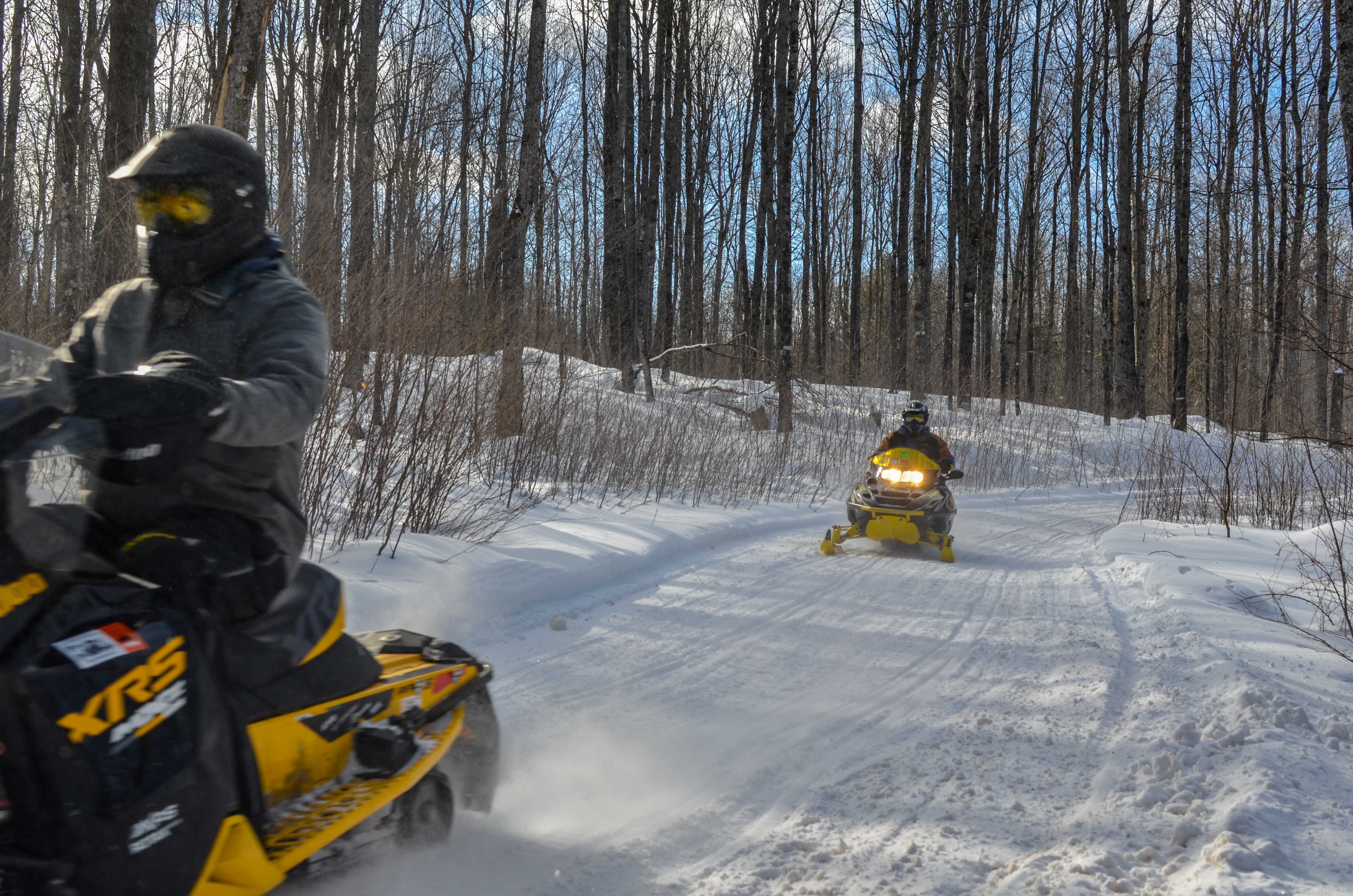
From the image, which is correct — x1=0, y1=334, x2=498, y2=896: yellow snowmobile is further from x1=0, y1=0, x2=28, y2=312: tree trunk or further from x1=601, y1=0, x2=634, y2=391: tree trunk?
x1=601, y1=0, x2=634, y2=391: tree trunk

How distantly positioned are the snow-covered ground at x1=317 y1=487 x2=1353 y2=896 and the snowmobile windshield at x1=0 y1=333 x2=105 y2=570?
1.12 m

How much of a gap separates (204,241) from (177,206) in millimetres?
97

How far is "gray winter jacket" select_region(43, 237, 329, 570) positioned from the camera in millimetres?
1871

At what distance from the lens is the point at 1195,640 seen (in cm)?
463

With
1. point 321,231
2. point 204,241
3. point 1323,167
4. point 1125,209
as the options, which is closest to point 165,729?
point 204,241

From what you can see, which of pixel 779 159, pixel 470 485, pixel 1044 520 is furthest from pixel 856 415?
pixel 470 485

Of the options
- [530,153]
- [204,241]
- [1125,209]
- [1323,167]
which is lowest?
[204,241]

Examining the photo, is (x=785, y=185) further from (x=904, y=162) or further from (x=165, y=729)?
(x=165, y=729)

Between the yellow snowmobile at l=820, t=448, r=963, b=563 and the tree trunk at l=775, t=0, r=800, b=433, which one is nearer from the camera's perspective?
the yellow snowmobile at l=820, t=448, r=963, b=563

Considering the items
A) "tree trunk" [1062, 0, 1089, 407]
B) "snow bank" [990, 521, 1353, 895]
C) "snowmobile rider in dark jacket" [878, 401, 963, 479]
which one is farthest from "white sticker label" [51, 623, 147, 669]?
"tree trunk" [1062, 0, 1089, 407]

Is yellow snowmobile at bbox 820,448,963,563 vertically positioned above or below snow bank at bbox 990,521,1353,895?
above

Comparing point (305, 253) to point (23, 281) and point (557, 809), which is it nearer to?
point (23, 281)

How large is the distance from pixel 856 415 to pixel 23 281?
14386 mm

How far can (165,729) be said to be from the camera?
5.28ft
